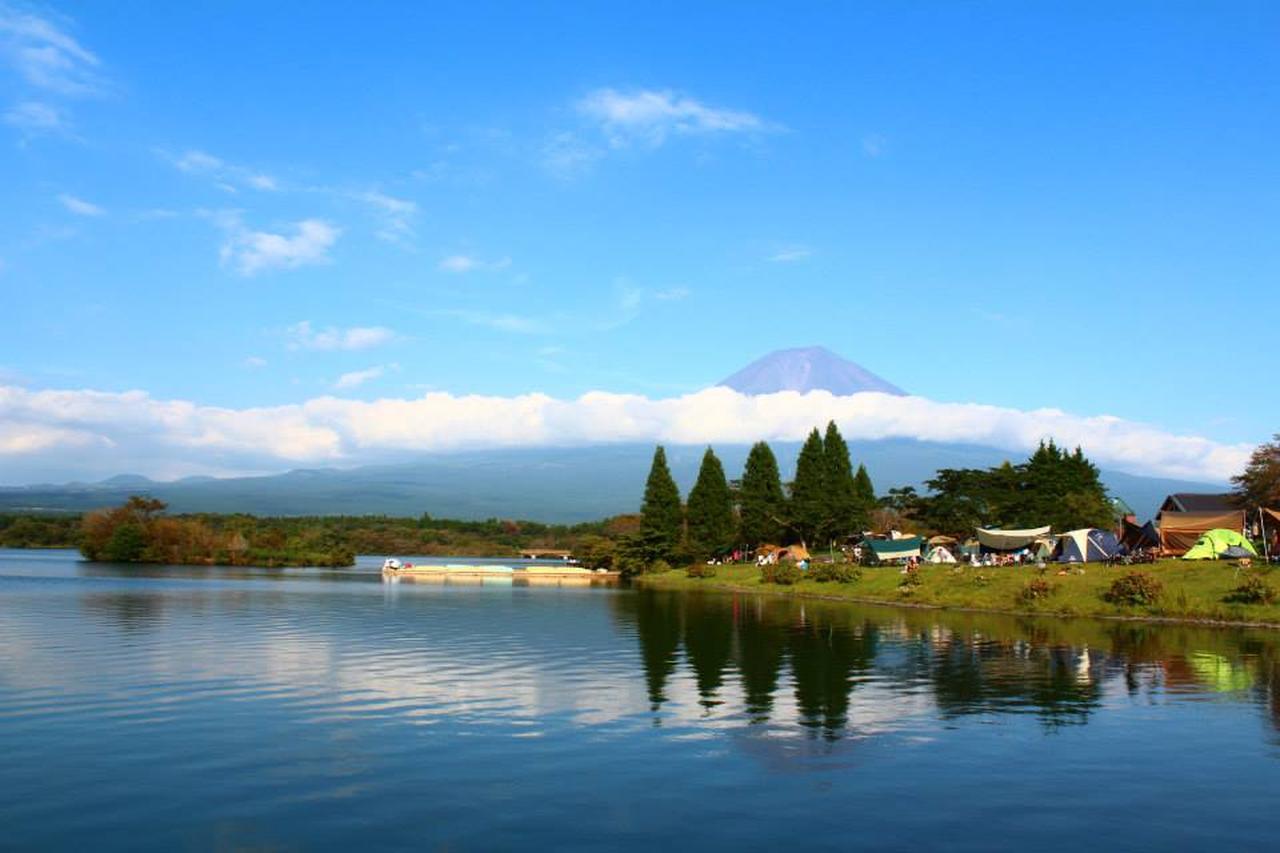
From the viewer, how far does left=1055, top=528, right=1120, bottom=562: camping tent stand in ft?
204

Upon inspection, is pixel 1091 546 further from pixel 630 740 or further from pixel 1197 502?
pixel 630 740

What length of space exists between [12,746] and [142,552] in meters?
112

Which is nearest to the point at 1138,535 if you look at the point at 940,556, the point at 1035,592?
the point at 940,556

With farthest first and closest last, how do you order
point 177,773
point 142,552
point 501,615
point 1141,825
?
point 142,552, point 501,615, point 177,773, point 1141,825

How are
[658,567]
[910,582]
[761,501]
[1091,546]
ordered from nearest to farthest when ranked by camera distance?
1. [910,582]
2. [1091,546]
3. [658,567]
4. [761,501]

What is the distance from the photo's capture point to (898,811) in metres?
14.6

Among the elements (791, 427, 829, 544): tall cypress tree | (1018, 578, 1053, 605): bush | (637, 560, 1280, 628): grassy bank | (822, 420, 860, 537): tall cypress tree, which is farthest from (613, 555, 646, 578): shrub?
(1018, 578, 1053, 605): bush

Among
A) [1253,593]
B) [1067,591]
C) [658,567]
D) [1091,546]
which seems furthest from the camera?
[658,567]

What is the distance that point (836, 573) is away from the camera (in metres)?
70.9

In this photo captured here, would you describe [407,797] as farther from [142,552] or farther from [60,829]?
[142,552]

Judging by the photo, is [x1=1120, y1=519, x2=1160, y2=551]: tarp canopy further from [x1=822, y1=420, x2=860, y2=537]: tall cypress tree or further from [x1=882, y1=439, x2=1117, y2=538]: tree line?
[x1=822, y1=420, x2=860, y2=537]: tall cypress tree

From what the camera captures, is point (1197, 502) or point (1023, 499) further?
point (1023, 499)

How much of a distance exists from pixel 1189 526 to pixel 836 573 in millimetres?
22796

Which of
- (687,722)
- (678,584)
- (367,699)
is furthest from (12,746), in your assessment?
(678,584)
